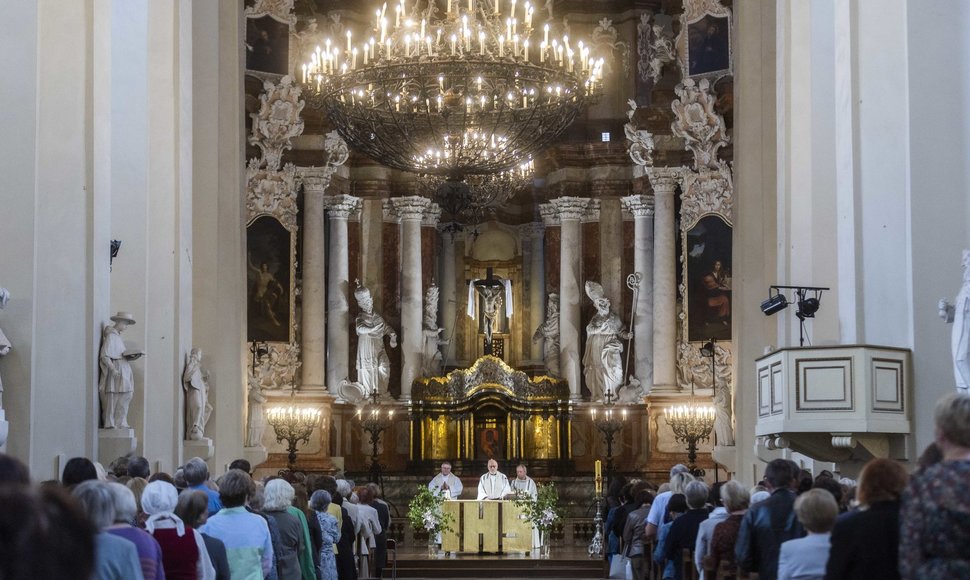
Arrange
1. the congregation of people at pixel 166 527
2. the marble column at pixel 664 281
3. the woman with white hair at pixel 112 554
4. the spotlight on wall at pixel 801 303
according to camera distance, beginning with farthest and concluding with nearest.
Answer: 1. the marble column at pixel 664 281
2. the spotlight on wall at pixel 801 303
3. the woman with white hair at pixel 112 554
4. the congregation of people at pixel 166 527

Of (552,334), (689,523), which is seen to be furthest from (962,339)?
(552,334)

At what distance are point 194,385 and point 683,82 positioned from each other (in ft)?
35.8

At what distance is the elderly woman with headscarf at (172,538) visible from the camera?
7027 mm

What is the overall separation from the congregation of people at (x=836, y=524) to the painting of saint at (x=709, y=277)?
13261mm

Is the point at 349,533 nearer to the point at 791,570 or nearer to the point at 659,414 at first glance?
the point at 791,570

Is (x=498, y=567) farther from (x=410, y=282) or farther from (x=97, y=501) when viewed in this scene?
(x=97, y=501)

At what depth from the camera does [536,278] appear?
3092 centimetres

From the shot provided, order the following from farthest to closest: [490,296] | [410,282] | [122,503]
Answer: [490,296], [410,282], [122,503]

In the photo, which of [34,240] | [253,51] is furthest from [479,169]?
[253,51]

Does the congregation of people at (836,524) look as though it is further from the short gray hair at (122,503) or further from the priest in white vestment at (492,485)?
the priest in white vestment at (492,485)

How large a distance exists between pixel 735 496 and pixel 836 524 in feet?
10.3

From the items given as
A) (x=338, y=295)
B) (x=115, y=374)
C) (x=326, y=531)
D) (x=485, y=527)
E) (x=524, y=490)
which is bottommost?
(x=485, y=527)

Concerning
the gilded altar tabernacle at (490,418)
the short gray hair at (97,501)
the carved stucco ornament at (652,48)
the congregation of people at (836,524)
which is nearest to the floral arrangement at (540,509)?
the gilded altar tabernacle at (490,418)

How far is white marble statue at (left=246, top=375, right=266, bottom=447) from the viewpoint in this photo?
22.7m
